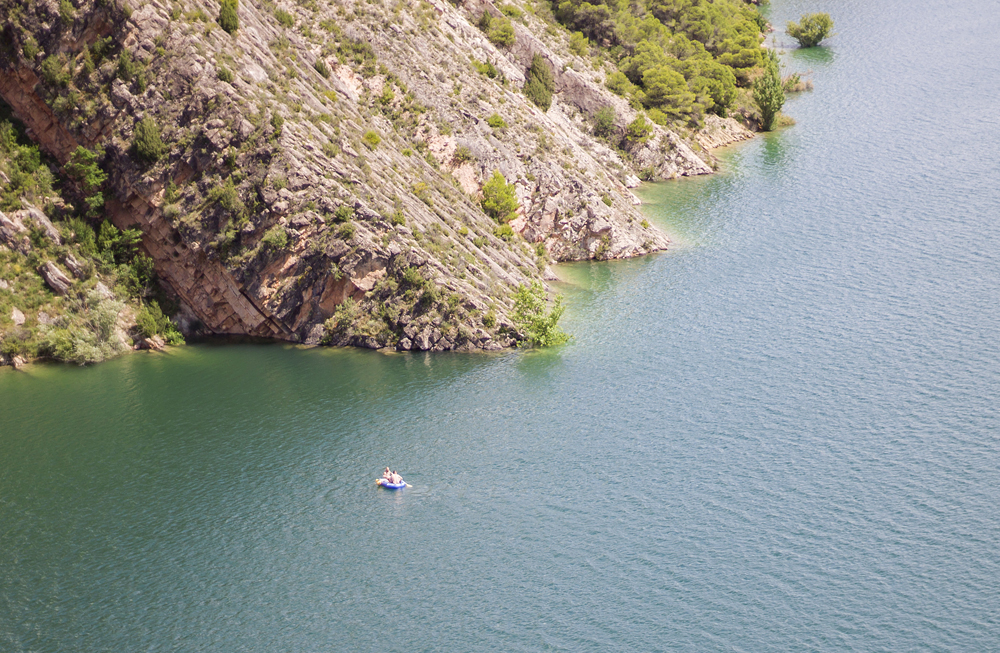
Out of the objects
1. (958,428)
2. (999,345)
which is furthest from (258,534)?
(999,345)

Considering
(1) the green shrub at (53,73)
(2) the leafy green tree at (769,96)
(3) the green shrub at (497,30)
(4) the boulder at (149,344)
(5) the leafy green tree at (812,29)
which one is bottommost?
(4) the boulder at (149,344)

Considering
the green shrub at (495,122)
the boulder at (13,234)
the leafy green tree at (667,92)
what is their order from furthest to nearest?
the leafy green tree at (667,92) → the green shrub at (495,122) → the boulder at (13,234)

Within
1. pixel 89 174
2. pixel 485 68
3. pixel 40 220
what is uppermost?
pixel 485 68

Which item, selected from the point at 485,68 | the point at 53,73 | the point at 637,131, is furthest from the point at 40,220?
the point at 637,131

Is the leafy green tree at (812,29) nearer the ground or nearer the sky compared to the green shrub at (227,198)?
nearer the sky

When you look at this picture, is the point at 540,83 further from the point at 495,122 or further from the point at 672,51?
the point at 672,51

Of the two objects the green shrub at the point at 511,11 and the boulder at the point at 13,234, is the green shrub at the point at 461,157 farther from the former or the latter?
the boulder at the point at 13,234

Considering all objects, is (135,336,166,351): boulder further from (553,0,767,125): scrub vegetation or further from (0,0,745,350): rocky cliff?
(553,0,767,125): scrub vegetation

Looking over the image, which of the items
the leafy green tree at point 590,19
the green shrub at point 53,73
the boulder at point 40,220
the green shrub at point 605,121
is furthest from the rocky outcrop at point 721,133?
the boulder at point 40,220
